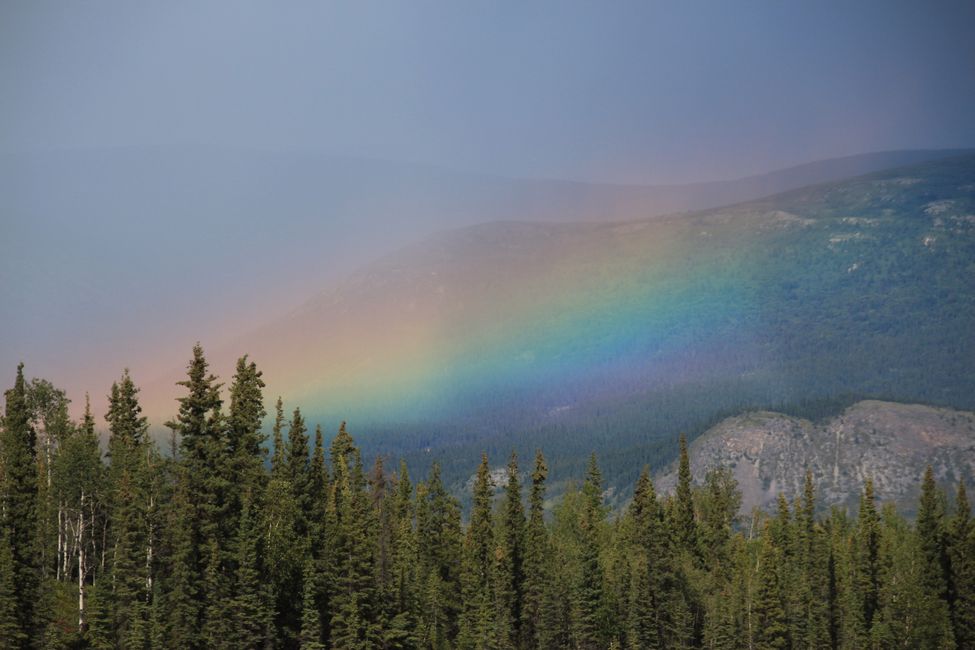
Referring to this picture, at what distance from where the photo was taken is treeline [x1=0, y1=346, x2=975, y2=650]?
108 meters

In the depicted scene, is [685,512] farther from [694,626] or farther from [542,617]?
[542,617]

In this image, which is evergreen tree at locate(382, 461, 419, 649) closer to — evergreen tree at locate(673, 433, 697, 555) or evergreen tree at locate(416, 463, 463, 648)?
evergreen tree at locate(416, 463, 463, 648)

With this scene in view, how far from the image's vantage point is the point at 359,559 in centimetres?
11781

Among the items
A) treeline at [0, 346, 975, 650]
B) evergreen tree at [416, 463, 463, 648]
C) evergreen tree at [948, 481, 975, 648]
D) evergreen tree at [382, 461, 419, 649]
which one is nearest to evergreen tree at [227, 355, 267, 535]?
treeline at [0, 346, 975, 650]

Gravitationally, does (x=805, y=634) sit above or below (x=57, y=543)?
below

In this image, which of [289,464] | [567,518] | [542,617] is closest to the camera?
[289,464]

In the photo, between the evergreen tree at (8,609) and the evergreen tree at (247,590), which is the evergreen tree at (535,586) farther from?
the evergreen tree at (8,609)

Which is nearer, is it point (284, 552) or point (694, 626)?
point (284, 552)

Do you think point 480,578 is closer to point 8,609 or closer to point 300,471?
point 300,471

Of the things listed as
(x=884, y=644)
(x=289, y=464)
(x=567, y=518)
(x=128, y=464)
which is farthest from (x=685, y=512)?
(x=128, y=464)

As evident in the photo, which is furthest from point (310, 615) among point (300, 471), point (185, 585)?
point (300, 471)

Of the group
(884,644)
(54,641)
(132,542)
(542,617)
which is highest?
(132,542)

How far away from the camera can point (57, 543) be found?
12525cm

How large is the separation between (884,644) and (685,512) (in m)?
33.4
